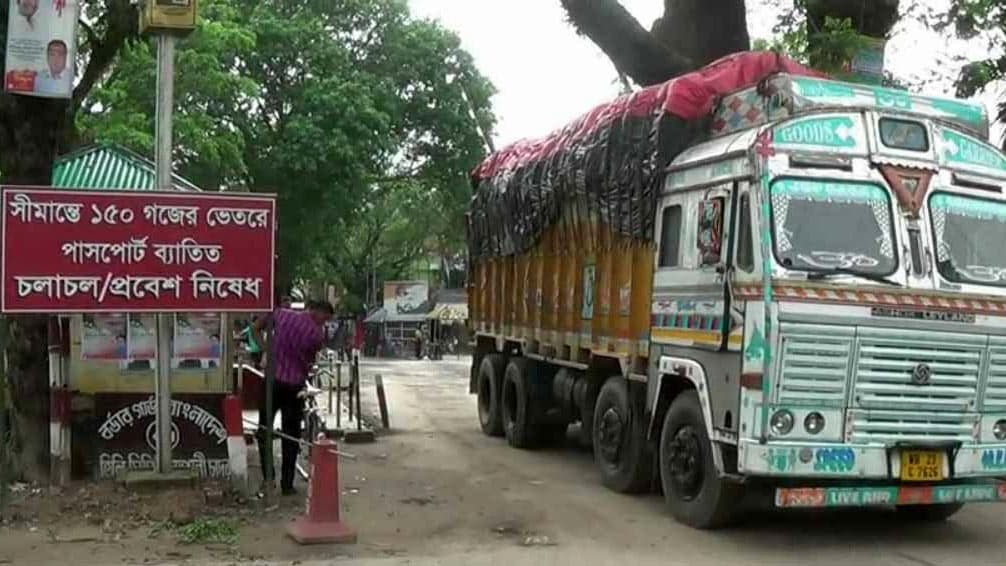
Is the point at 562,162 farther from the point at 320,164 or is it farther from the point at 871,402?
the point at 320,164

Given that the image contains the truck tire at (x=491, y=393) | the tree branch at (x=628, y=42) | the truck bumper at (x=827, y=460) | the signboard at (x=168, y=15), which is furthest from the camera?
the truck tire at (x=491, y=393)

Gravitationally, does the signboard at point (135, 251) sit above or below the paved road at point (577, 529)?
above

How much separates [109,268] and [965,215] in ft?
20.8

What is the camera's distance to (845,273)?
748 cm

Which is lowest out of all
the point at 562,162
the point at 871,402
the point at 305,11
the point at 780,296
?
the point at 871,402

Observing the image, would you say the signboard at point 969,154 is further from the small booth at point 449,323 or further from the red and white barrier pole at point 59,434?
the small booth at point 449,323

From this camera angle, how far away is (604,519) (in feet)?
29.2

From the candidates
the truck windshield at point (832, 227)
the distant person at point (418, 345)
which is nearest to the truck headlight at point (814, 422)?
the truck windshield at point (832, 227)

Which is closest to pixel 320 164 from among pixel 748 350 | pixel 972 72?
pixel 972 72

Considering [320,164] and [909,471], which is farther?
[320,164]

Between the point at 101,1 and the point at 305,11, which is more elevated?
the point at 305,11

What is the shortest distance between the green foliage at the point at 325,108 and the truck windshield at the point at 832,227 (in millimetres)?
17799

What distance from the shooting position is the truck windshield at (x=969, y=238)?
7.79m

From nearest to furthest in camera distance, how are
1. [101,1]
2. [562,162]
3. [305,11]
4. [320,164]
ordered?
[101,1] < [562,162] < [320,164] < [305,11]
